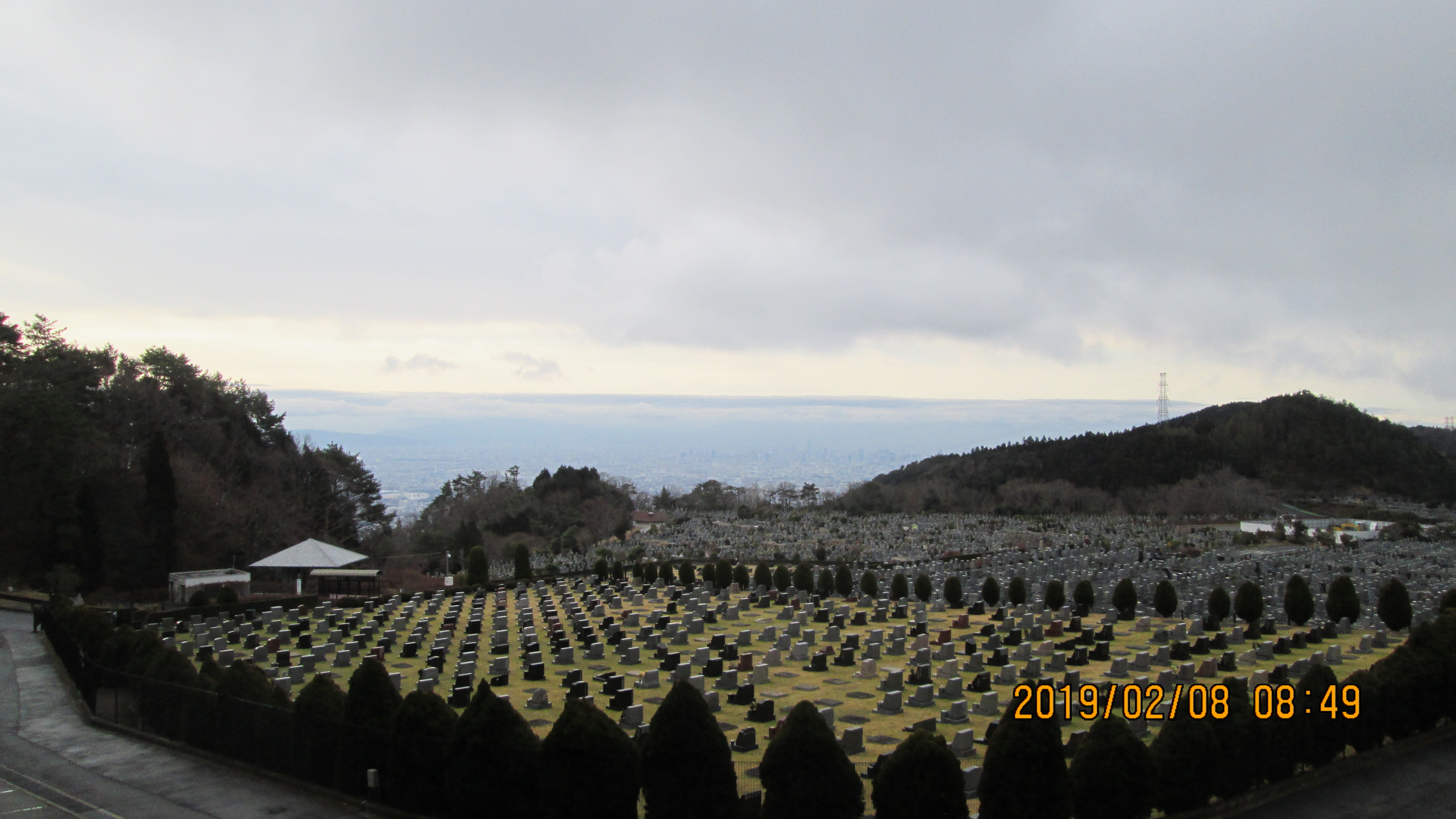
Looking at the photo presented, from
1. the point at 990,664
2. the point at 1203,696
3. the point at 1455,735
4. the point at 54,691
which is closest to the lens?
the point at 1203,696

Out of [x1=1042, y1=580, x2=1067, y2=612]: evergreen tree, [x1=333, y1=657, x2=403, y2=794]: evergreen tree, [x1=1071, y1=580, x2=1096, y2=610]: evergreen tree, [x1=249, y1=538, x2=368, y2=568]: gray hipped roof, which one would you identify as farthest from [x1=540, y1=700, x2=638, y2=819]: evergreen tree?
[x1=249, y1=538, x2=368, y2=568]: gray hipped roof

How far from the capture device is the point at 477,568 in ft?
119

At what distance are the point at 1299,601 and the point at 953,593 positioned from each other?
9695 millimetres

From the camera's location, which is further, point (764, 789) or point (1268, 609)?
point (1268, 609)

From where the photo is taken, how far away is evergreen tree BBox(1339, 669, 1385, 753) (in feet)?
40.7

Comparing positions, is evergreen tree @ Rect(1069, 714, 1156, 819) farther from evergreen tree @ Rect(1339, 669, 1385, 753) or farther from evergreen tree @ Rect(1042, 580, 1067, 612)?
evergreen tree @ Rect(1042, 580, 1067, 612)

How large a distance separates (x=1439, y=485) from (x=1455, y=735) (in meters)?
87.8

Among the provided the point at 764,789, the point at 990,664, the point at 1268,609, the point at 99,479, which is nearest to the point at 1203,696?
the point at 764,789

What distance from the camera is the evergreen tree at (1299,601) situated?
941 inches

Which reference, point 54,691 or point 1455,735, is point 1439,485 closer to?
point 1455,735

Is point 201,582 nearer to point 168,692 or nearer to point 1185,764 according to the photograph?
point 168,692

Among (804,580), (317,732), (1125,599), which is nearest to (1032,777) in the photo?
(317,732)

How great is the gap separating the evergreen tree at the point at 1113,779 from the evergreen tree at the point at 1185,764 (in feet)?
1.80

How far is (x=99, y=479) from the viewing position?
34562 mm
